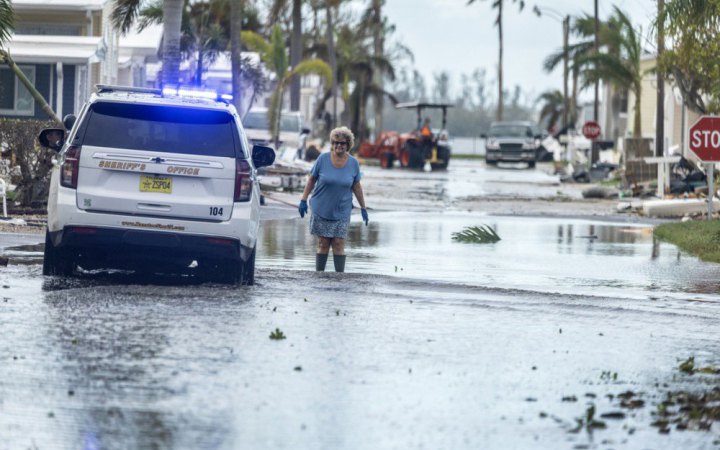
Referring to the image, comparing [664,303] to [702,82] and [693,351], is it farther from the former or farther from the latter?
[702,82]

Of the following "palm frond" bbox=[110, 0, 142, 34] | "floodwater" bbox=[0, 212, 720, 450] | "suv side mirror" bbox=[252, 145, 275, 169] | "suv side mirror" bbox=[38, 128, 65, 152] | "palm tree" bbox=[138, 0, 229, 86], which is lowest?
"floodwater" bbox=[0, 212, 720, 450]

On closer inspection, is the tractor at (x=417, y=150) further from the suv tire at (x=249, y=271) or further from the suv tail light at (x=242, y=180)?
the suv tail light at (x=242, y=180)

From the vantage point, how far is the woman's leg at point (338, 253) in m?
15.5

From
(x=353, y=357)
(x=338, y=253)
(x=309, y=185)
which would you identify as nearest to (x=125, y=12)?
(x=309, y=185)

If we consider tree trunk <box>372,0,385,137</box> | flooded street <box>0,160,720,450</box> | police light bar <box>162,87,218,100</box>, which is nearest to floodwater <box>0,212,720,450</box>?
flooded street <box>0,160,720,450</box>

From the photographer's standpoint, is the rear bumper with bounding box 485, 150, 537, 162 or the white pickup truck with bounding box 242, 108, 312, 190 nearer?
the white pickup truck with bounding box 242, 108, 312, 190

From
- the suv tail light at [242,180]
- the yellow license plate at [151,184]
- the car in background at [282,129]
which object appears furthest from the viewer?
the car in background at [282,129]

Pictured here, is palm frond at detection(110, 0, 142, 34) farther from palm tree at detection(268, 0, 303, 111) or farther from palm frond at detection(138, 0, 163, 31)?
palm tree at detection(268, 0, 303, 111)

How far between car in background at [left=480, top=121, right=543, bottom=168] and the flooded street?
50219 millimetres

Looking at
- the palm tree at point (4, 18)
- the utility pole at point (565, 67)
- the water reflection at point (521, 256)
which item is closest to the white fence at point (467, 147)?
the utility pole at point (565, 67)

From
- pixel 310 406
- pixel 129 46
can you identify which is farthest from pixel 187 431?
pixel 129 46

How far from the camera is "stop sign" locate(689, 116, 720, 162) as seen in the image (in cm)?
2350

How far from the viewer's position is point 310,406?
8109 millimetres

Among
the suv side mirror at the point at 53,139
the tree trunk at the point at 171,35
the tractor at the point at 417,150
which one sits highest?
the tree trunk at the point at 171,35
